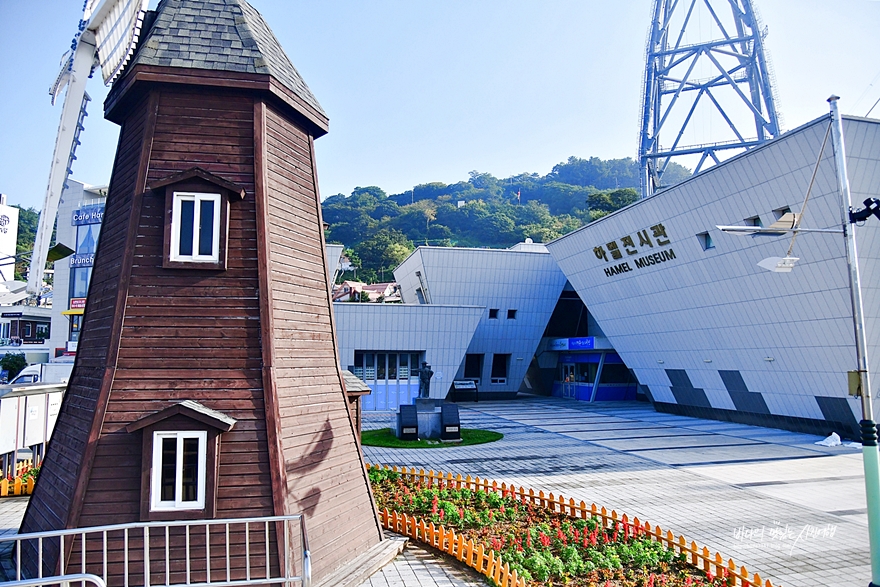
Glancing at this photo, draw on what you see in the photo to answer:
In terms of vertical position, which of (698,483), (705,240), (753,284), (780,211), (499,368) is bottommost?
(698,483)

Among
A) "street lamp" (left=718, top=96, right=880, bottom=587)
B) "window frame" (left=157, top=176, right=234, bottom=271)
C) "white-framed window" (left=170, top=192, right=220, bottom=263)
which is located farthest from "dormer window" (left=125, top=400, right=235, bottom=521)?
"street lamp" (left=718, top=96, right=880, bottom=587)

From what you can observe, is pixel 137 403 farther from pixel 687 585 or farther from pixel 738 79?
pixel 738 79

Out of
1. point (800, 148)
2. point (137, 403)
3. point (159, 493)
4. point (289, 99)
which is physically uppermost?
point (800, 148)

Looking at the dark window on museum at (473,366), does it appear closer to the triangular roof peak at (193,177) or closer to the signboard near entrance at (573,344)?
the signboard near entrance at (573,344)

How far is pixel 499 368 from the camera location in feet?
148

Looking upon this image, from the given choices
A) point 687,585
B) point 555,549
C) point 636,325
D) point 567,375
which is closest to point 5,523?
point 555,549

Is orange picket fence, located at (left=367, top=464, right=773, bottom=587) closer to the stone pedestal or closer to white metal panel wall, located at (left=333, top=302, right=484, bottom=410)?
the stone pedestal

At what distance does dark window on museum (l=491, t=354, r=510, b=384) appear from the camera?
44906mm

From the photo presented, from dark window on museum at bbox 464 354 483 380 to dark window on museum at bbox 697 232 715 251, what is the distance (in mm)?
21209

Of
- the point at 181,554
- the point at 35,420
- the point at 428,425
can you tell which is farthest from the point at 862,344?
the point at 35,420

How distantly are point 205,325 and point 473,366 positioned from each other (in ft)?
121

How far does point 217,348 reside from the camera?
9.05 m

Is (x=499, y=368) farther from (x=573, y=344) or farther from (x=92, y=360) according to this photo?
(x=92, y=360)

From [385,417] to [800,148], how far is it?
960 inches
